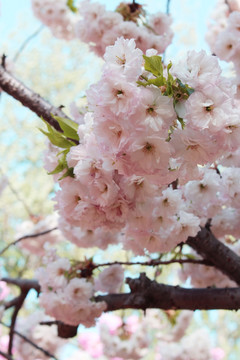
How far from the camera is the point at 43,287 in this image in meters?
1.63

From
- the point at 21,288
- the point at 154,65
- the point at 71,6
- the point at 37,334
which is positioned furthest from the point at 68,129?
the point at 37,334

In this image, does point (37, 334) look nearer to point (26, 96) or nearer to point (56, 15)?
point (26, 96)

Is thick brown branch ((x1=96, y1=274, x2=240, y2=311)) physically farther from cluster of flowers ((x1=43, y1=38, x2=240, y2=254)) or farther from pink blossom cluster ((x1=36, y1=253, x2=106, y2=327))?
cluster of flowers ((x1=43, y1=38, x2=240, y2=254))

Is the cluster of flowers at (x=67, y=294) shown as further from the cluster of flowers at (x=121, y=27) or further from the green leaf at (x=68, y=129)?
the cluster of flowers at (x=121, y=27)

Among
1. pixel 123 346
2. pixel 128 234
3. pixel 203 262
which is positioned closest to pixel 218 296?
pixel 203 262

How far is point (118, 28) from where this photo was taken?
188 centimetres

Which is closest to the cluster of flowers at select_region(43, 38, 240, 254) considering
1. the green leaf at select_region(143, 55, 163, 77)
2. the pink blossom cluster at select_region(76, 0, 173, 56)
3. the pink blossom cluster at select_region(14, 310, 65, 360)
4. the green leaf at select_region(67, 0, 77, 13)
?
the green leaf at select_region(143, 55, 163, 77)

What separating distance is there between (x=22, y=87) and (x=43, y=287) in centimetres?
79

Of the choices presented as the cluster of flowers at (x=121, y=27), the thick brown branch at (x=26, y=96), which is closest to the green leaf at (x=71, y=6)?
the cluster of flowers at (x=121, y=27)

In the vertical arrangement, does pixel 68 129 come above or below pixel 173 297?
above

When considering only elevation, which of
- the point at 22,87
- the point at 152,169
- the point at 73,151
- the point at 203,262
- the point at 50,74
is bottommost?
the point at 152,169

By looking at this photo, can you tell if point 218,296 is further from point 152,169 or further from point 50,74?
point 50,74

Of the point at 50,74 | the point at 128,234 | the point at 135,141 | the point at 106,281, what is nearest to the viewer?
the point at 135,141

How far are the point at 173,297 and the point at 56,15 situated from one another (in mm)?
2196
